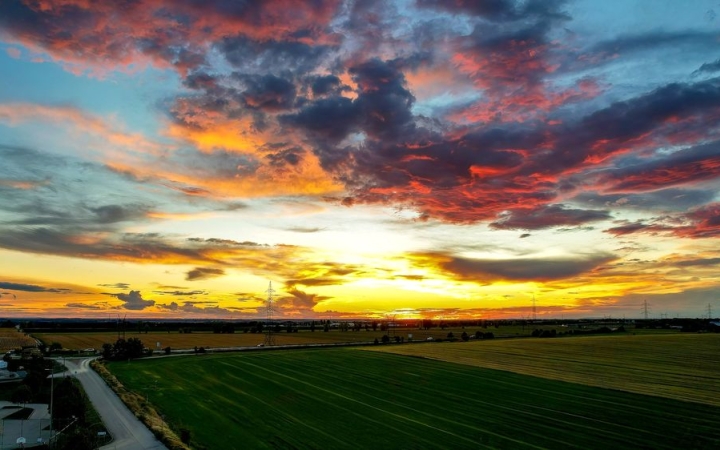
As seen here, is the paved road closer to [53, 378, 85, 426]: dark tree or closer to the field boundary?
the field boundary

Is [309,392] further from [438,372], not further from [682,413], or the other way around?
[682,413]

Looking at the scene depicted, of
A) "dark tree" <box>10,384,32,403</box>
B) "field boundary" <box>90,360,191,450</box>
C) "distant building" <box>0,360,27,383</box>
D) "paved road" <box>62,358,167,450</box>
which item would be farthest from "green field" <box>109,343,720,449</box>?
"distant building" <box>0,360,27,383</box>

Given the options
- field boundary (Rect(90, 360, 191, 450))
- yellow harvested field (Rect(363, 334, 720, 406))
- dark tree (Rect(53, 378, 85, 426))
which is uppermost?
dark tree (Rect(53, 378, 85, 426))

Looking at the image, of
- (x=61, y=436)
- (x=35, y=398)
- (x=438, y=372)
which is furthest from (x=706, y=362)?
(x=35, y=398)

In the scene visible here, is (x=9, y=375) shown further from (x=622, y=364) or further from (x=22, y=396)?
(x=622, y=364)

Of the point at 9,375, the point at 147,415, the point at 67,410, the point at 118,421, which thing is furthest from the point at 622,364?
the point at 9,375

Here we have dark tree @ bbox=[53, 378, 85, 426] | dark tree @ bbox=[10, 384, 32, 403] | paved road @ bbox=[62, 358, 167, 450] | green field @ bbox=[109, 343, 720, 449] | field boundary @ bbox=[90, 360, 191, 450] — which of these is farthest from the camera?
dark tree @ bbox=[10, 384, 32, 403]
